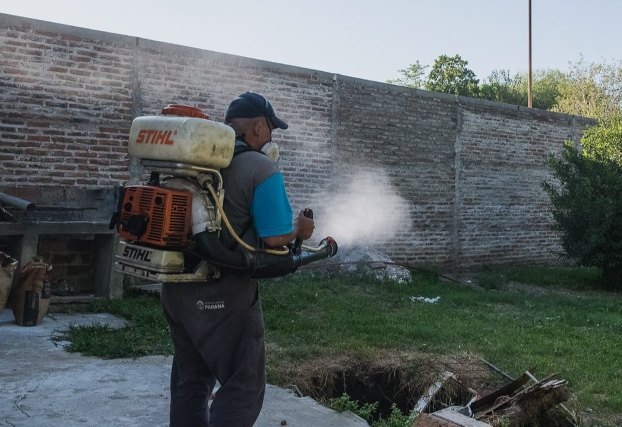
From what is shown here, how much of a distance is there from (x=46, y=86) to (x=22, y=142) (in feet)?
2.51

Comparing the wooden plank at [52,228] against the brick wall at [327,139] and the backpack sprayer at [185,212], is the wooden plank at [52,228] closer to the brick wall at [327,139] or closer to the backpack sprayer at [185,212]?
the brick wall at [327,139]

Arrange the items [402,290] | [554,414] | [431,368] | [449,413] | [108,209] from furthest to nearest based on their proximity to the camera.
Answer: [402,290] < [108,209] < [431,368] < [554,414] < [449,413]

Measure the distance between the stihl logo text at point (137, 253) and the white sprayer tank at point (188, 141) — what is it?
0.43 metres

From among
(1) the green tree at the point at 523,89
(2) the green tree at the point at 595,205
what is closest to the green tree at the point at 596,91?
(1) the green tree at the point at 523,89

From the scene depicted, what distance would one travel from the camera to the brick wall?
819cm

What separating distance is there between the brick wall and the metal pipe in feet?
2.45

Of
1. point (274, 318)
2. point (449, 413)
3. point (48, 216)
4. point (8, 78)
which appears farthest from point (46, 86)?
point (449, 413)

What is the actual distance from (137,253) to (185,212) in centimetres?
30

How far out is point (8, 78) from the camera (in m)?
7.99

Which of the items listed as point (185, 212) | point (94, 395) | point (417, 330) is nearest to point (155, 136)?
point (185, 212)

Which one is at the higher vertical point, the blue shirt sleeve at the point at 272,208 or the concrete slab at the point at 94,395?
the blue shirt sleeve at the point at 272,208

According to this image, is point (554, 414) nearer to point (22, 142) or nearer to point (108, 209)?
point (108, 209)

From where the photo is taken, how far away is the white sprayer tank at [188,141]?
2.91 m

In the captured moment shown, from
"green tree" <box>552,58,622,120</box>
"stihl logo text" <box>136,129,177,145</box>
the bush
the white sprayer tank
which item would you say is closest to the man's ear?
the white sprayer tank
